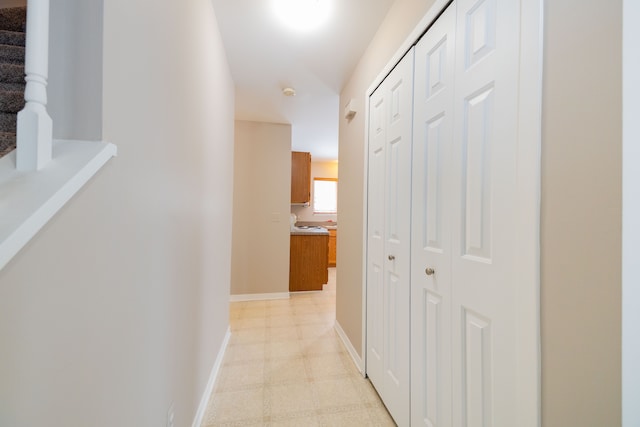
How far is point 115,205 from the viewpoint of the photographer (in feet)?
2.23

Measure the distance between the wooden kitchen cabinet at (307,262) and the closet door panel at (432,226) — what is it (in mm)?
2737

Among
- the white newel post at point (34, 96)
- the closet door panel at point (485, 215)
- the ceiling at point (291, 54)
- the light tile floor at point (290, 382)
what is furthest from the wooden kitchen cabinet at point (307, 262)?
the white newel post at point (34, 96)

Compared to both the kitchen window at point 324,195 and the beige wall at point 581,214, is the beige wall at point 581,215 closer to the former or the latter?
the beige wall at point 581,214

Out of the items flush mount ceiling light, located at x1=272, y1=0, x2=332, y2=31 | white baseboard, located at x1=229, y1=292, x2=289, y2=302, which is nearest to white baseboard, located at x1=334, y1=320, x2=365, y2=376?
white baseboard, located at x1=229, y1=292, x2=289, y2=302

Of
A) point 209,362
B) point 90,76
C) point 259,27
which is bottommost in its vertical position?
point 209,362

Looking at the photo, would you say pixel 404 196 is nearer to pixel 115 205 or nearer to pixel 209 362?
pixel 115 205

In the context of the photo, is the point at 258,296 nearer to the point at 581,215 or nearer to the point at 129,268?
the point at 129,268

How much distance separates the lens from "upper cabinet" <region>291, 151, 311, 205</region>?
4.61m

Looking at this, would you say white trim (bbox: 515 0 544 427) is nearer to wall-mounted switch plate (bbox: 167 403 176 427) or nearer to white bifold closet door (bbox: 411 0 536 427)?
white bifold closet door (bbox: 411 0 536 427)

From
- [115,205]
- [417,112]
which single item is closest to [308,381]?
[115,205]

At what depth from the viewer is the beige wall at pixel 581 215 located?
22.0 inches

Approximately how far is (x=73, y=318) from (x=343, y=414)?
5.05ft

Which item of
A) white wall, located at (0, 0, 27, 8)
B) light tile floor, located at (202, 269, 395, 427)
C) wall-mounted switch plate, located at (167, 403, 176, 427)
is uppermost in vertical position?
white wall, located at (0, 0, 27, 8)

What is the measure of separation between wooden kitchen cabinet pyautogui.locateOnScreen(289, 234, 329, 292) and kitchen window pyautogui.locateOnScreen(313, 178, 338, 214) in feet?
7.60
